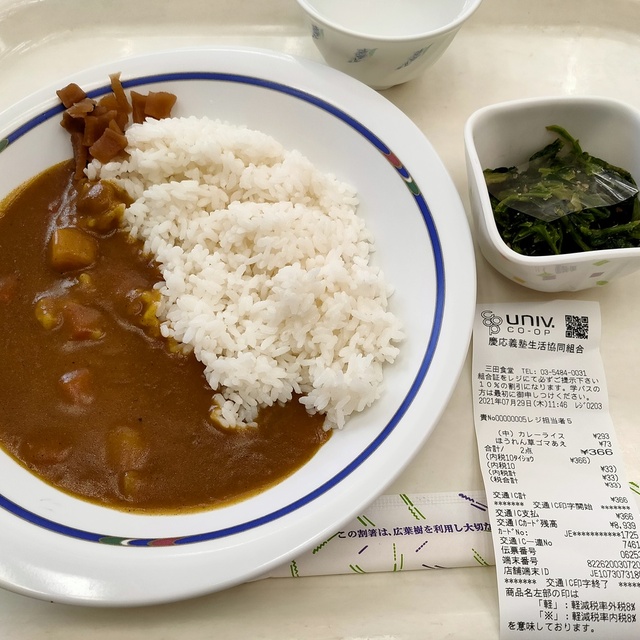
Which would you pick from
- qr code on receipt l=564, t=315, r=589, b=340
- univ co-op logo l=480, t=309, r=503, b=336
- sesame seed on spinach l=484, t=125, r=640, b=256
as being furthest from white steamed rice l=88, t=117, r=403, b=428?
qr code on receipt l=564, t=315, r=589, b=340

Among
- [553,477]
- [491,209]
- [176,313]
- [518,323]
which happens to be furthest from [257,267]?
[553,477]

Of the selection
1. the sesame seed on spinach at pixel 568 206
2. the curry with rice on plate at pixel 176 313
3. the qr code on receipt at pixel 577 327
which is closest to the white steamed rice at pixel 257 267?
the curry with rice on plate at pixel 176 313

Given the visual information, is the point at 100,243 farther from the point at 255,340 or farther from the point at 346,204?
the point at 346,204

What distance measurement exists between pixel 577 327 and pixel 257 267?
119 cm

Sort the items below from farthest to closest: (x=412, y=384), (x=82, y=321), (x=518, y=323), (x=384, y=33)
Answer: (x=384, y=33), (x=518, y=323), (x=82, y=321), (x=412, y=384)

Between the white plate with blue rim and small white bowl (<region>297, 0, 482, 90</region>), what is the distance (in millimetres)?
104

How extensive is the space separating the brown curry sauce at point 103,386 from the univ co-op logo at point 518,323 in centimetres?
73

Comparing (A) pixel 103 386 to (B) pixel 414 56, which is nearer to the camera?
(A) pixel 103 386

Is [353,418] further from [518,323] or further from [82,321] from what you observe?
[82,321]

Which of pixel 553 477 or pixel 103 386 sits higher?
pixel 103 386

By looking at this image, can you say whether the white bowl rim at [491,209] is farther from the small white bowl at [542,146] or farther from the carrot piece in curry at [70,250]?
the carrot piece in curry at [70,250]

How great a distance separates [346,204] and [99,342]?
1.02 m

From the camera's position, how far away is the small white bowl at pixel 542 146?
186 cm

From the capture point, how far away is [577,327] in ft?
6.88
